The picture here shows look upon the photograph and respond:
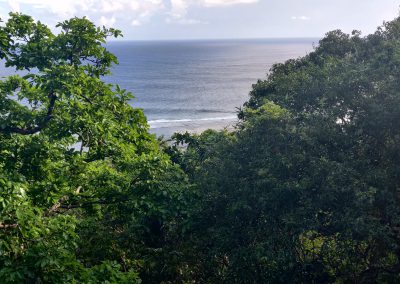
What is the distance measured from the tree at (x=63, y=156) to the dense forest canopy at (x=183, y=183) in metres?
0.04

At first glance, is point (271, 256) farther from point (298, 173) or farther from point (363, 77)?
point (363, 77)

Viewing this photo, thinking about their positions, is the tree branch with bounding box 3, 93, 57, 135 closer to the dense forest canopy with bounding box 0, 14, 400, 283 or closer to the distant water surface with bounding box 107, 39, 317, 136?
the dense forest canopy with bounding box 0, 14, 400, 283

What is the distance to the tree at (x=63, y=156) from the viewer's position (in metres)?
6.95

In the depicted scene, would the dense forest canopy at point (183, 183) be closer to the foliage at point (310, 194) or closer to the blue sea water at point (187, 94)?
the foliage at point (310, 194)

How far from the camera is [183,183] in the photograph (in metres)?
13.4

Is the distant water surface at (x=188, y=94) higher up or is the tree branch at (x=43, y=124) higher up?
the tree branch at (x=43, y=124)

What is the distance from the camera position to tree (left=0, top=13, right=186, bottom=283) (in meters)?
6.95

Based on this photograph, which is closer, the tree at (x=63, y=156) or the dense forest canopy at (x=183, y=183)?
the tree at (x=63, y=156)

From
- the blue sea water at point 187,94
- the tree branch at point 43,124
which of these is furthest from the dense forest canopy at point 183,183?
the blue sea water at point 187,94

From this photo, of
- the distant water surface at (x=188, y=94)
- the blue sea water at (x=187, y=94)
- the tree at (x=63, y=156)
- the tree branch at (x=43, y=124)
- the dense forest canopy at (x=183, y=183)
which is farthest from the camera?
the distant water surface at (x=188, y=94)

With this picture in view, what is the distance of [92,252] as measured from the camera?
1402 cm

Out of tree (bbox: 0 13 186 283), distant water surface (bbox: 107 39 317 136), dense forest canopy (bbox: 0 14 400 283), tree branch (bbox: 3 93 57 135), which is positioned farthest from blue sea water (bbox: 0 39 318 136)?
tree branch (bbox: 3 93 57 135)

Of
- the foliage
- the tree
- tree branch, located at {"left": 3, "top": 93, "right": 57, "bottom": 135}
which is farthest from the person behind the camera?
the foliage

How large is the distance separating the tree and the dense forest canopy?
4 cm
